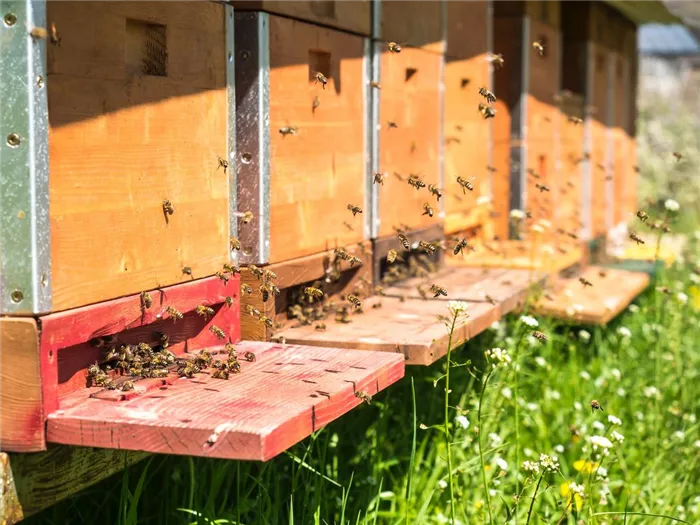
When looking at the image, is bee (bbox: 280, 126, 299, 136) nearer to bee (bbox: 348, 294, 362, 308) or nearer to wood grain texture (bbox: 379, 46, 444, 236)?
bee (bbox: 348, 294, 362, 308)

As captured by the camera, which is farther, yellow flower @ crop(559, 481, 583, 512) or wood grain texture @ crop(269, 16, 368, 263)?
wood grain texture @ crop(269, 16, 368, 263)

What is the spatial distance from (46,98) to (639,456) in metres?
2.83

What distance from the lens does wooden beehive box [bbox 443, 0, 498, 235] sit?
509 cm

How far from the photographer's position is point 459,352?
14.4 ft

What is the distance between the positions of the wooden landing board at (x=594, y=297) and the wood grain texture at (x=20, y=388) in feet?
7.93

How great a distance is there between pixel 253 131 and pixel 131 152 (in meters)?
0.66

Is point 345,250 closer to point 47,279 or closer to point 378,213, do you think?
point 378,213

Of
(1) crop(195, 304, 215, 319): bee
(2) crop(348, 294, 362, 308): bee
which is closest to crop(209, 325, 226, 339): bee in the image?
(1) crop(195, 304, 215, 319): bee

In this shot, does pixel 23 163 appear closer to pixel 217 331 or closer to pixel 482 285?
pixel 217 331

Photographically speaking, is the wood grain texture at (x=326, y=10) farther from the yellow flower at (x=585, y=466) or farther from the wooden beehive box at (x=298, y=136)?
the yellow flower at (x=585, y=466)

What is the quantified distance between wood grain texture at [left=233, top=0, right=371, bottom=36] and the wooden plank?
4.46 ft

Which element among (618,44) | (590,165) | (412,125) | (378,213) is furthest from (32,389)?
(618,44)

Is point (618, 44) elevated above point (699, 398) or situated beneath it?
elevated above

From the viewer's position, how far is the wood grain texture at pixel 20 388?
2174mm
